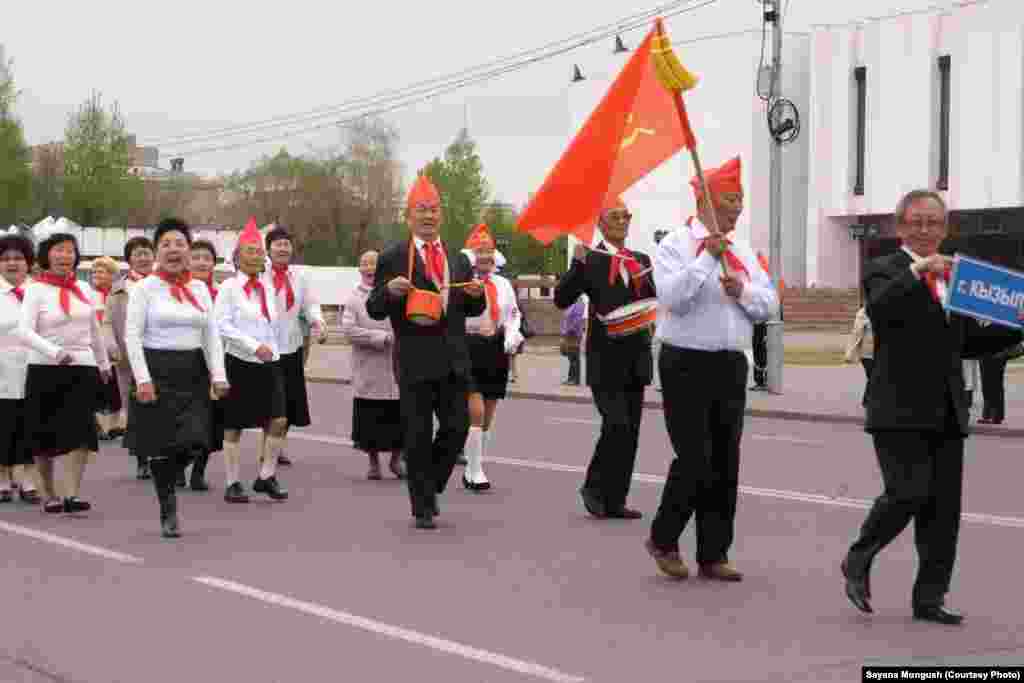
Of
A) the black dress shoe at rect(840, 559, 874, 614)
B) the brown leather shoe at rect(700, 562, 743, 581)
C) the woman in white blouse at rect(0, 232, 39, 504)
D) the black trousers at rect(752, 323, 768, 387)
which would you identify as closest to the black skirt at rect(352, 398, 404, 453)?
the woman in white blouse at rect(0, 232, 39, 504)

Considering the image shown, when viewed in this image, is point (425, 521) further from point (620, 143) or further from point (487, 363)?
point (487, 363)

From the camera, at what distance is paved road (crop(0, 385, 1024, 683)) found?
24.5 feet

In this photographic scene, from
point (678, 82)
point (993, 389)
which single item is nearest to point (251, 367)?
point (678, 82)

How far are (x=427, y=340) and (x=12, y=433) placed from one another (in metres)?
3.61

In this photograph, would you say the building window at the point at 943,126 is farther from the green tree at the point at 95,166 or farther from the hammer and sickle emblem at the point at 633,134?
the hammer and sickle emblem at the point at 633,134

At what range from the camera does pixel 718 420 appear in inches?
364

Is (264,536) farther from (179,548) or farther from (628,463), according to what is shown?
(628,463)

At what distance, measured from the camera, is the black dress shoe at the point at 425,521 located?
38.4 ft

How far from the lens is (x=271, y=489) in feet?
44.8

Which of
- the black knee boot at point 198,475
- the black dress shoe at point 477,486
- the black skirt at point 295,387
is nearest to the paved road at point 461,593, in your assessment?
the black dress shoe at point 477,486

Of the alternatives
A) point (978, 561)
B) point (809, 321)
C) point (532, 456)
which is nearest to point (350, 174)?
point (809, 321)

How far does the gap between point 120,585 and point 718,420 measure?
3.17 metres

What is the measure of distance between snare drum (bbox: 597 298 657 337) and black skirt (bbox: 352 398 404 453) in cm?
335

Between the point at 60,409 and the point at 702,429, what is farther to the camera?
the point at 60,409
